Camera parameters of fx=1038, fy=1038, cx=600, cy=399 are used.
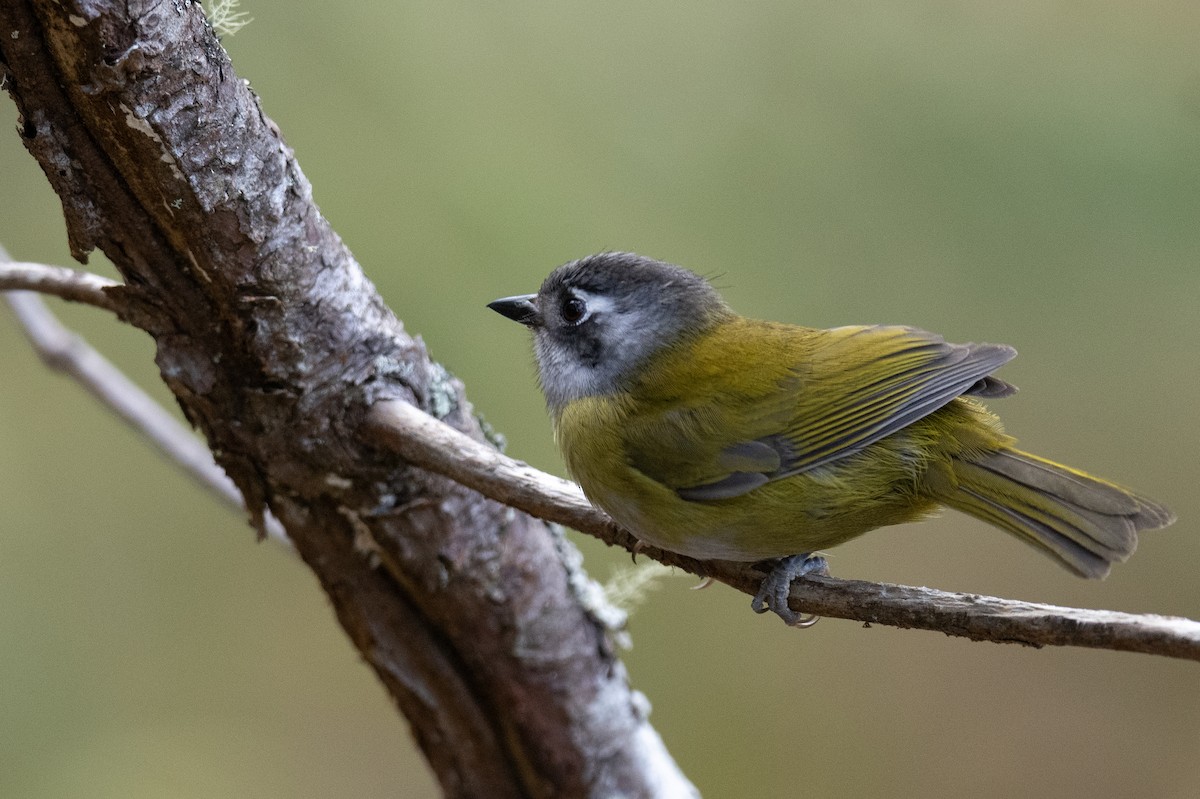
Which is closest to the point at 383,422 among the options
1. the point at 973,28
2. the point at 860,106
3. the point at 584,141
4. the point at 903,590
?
the point at 903,590

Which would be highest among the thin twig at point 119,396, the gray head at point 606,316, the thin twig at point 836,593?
the thin twig at point 119,396

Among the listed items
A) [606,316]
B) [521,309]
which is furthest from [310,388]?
[606,316]

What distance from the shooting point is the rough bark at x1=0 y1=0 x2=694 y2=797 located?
5.47 feet

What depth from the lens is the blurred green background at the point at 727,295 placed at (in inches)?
129

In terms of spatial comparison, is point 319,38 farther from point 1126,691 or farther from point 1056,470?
point 1126,691

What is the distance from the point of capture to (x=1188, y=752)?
10.1 ft

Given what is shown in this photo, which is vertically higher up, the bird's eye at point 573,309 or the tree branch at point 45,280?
the tree branch at point 45,280

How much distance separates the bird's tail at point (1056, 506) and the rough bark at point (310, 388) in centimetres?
96

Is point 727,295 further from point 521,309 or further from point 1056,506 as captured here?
point 1056,506

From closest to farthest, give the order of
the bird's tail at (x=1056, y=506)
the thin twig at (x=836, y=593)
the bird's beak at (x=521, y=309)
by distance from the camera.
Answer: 1. the thin twig at (x=836, y=593)
2. the bird's tail at (x=1056, y=506)
3. the bird's beak at (x=521, y=309)

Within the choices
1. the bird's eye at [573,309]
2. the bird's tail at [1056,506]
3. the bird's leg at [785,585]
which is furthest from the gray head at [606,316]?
the bird's tail at [1056,506]

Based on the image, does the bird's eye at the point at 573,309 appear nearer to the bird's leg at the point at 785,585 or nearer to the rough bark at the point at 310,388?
the rough bark at the point at 310,388

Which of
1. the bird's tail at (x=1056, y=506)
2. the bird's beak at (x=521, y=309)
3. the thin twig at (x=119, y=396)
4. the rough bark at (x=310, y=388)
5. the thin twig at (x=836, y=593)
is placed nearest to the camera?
the thin twig at (x=836, y=593)

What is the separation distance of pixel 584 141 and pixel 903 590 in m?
2.34
